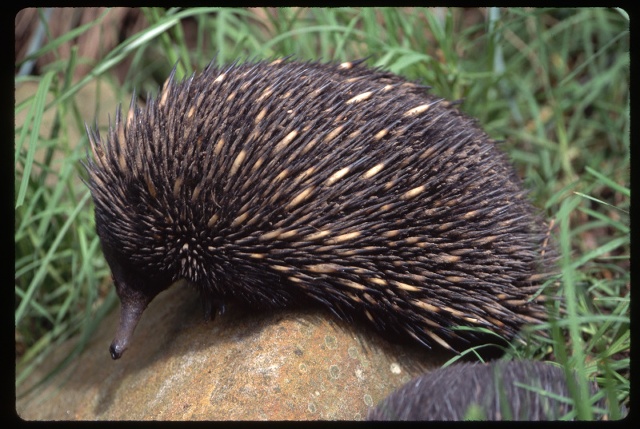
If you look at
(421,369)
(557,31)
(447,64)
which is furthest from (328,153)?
(557,31)

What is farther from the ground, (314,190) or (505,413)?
(314,190)

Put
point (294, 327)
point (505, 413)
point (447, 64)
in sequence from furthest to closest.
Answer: point (447, 64) → point (294, 327) → point (505, 413)

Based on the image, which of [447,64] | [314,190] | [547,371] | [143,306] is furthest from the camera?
[447,64]

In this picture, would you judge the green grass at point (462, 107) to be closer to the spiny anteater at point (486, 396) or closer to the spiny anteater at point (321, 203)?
the spiny anteater at point (321, 203)

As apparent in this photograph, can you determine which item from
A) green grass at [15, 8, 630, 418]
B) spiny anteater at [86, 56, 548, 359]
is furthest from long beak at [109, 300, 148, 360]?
green grass at [15, 8, 630, 418]

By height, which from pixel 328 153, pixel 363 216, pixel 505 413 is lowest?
pixel 505 413

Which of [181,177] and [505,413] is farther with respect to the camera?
[181,177]

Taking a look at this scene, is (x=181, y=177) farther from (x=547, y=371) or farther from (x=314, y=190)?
(x=547, y=371)
